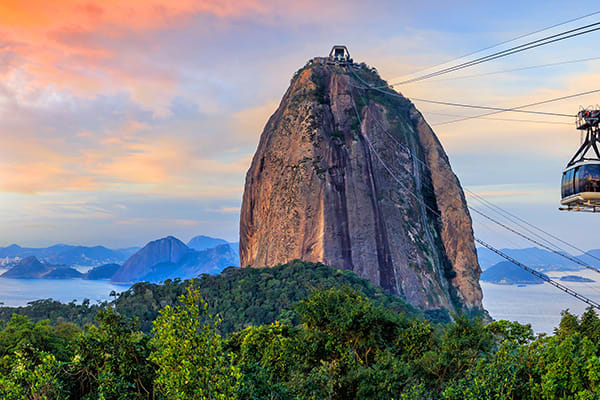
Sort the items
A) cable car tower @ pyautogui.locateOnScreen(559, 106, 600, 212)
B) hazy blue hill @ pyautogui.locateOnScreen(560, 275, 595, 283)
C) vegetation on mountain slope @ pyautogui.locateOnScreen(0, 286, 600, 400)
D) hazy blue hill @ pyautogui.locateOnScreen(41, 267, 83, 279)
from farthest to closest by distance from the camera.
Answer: hazy blue hill @ pyautogui.locateOnScreen(41, 267, 83, 279), hazy blue hill @ pyautogui.locateOnScreen(560, 275, 595, 283), cable car tower @ pyautogui.locateOnScreen(559, 106, 600, 212), vegetation on mountain slope @ pyautogui.locateOnScreen(0, 286, 600, 400)

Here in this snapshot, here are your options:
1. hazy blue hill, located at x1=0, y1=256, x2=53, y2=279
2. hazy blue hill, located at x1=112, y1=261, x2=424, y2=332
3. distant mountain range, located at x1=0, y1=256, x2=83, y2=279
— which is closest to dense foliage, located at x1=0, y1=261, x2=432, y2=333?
hazy blue hill, located at x1=112, y1=261, x2=424, y2=332

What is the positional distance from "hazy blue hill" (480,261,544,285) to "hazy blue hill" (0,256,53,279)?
10955 cm

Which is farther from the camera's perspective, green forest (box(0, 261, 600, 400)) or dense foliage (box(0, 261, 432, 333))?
dense foliage (box(0, 261, 432, 333))

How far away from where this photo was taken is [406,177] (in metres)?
53.6

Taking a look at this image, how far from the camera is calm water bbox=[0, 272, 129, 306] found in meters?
75.7

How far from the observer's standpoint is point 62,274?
395ft

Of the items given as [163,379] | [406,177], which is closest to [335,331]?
[163,379]

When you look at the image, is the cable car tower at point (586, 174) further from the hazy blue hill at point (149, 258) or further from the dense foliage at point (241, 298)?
the hazy blue hill at point (149, 258)

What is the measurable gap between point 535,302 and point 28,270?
112 metres

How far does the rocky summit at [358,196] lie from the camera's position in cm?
4800

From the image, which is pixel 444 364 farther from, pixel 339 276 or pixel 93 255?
pixel 93 255

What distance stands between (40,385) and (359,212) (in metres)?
39.4

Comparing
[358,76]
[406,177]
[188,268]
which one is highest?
[358,76]

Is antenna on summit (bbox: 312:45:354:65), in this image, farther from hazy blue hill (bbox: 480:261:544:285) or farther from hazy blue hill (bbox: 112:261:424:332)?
hazy blue hill (bbox: 480:261:544:285)
